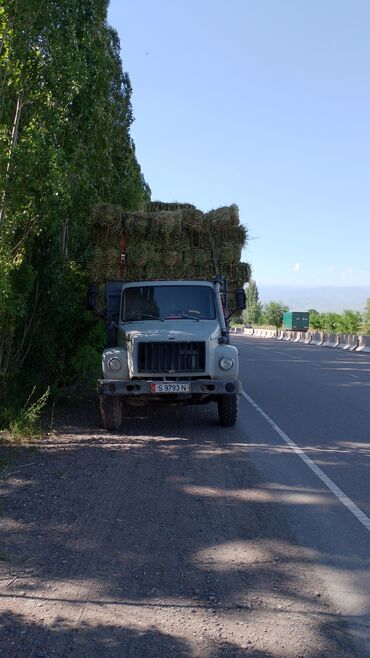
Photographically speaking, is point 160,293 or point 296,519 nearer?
point 296,519

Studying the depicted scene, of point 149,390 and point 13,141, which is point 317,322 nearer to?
point 149,390

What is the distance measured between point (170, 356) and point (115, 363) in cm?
84

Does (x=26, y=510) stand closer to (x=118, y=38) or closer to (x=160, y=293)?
(x=160, y=293)

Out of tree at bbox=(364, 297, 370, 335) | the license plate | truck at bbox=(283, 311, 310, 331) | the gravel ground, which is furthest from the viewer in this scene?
truck at bbox=(283, 311, 310, 331)

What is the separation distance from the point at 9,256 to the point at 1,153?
4.58ft

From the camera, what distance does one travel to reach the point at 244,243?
40.8ft

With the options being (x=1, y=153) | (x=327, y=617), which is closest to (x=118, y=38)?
(x=1, y=153)

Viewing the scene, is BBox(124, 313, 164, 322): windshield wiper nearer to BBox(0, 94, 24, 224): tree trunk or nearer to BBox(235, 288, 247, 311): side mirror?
BBox(235, 288, 247, 311): side mirror

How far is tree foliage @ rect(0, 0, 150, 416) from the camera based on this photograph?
8133mm

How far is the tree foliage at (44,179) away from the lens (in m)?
8.13

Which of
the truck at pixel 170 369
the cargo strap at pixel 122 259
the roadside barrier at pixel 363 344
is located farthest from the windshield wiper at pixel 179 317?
the roadside barrier at pixel 363 344

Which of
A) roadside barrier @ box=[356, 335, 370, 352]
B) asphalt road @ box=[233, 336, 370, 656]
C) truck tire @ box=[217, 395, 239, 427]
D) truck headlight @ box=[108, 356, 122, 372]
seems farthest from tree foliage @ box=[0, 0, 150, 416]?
roadside barrier @ box=[356, 335, 370, 352]

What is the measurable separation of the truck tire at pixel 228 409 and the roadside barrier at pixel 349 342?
111 feet

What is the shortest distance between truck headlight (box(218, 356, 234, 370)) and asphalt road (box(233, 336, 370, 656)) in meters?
1.10
